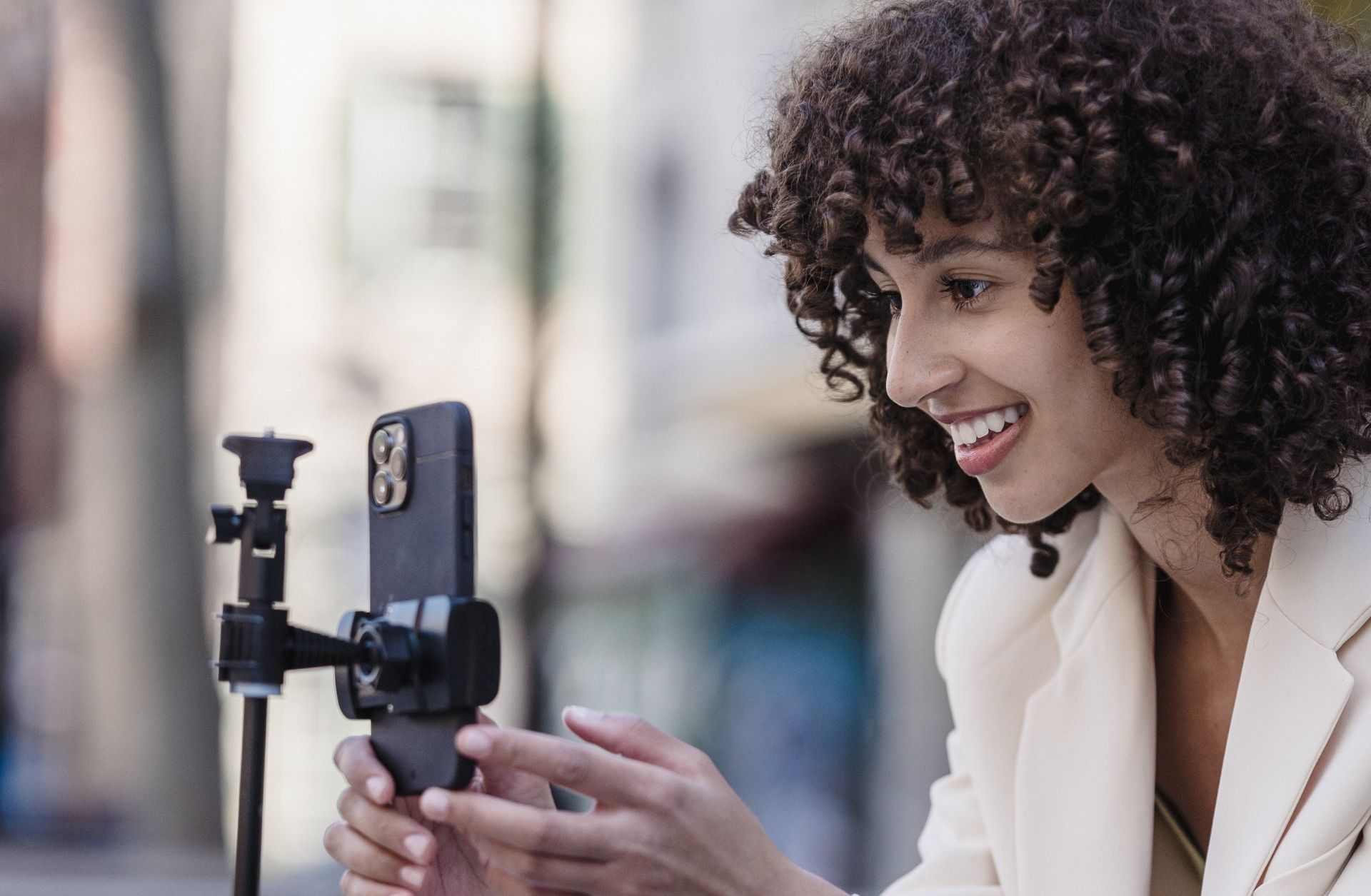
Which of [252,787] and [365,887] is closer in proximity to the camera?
[252,787]

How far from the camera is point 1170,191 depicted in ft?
5.89

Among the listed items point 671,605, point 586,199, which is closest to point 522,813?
point 671,605

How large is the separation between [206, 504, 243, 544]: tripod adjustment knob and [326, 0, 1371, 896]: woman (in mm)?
321

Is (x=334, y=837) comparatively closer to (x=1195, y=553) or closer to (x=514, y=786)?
(x=514, y=786)

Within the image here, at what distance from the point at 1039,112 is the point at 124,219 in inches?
182

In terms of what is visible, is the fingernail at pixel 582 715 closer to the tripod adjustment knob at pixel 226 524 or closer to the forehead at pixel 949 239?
the tripod adjustment knob at pixel 226 524

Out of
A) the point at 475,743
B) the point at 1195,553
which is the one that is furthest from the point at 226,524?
the point at 1195,553

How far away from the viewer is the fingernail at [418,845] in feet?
5.11

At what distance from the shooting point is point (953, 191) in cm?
179

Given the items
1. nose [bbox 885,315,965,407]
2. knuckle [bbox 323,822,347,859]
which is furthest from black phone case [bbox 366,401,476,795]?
nose [bbox 885,315,965,407]

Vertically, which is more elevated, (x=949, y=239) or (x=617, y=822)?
(x=949, y=239)

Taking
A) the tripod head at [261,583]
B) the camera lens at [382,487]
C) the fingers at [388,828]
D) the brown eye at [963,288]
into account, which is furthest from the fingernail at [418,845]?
the brown eye at [963,288]

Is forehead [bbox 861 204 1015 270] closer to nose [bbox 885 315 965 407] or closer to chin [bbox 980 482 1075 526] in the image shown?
nose [bbox 885 315 965 407]

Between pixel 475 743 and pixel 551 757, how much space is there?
0.08 m
